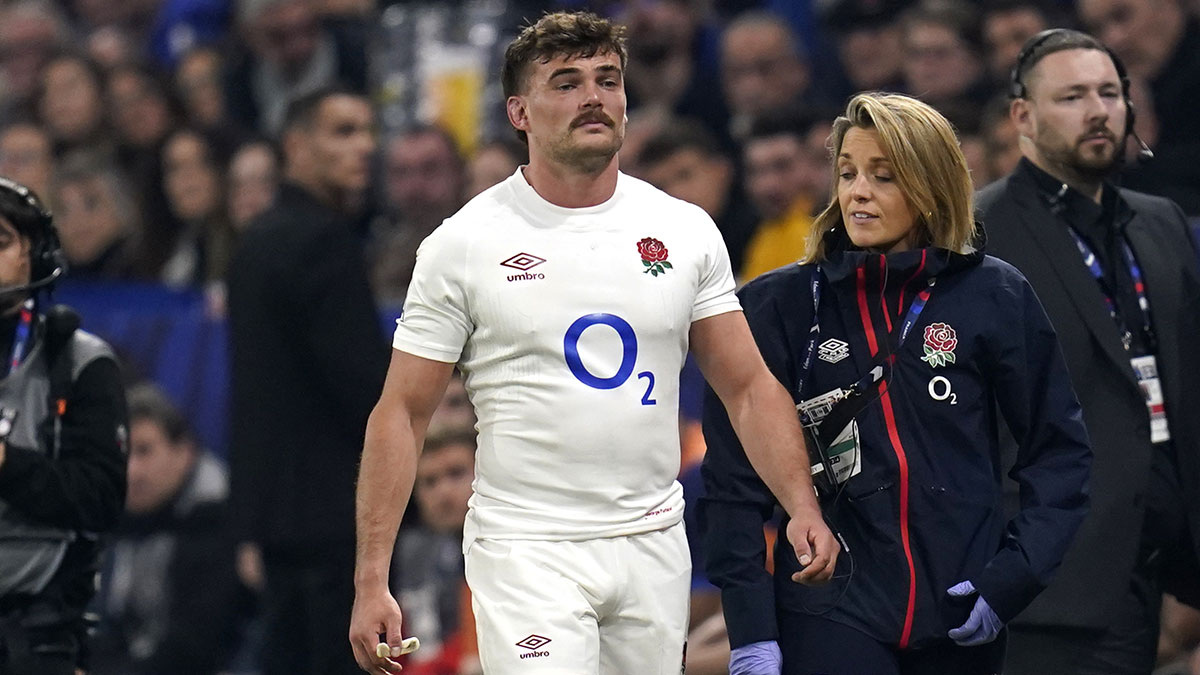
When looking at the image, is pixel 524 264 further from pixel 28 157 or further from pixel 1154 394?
pixel 28 157

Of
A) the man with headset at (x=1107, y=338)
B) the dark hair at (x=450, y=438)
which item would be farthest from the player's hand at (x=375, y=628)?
the dark hair at (x=450, y=438)

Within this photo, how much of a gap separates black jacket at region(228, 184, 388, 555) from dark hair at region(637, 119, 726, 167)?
237cm

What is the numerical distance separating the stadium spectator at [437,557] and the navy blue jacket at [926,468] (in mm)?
3904

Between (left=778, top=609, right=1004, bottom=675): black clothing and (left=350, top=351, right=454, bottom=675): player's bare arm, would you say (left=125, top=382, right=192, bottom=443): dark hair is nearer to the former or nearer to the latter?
(left=350, top=351, right=454, bottom=675): player's bare arm

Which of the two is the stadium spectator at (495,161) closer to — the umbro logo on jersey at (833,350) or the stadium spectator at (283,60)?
the stadium spectator at (283,60)

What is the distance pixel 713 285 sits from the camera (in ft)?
15.7

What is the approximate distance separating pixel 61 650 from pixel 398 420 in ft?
4.31

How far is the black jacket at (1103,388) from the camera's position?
536 centimetres

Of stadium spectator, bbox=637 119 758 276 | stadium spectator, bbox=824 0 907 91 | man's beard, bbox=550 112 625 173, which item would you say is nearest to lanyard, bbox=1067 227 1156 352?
man's beard, bbox=550 112 625 173

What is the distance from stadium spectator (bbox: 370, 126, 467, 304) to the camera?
10.3m

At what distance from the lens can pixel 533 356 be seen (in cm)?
461

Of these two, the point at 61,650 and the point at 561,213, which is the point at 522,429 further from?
the point at 61,650

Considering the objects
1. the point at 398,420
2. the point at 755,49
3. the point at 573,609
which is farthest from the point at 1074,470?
the point at 755,49

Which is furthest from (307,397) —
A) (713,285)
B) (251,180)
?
(251,180)
